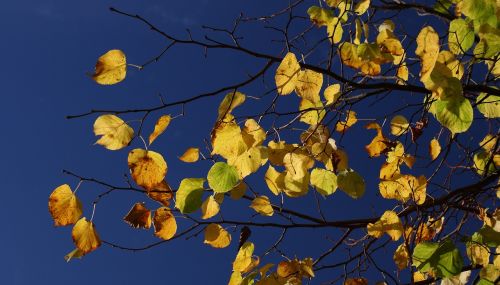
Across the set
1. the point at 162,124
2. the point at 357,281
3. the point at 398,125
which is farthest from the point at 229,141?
the point at 357,281

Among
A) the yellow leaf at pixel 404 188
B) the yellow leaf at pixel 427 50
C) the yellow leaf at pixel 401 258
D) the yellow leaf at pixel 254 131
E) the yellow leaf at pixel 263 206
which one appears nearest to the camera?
the yellow leaf at pixel 427 50

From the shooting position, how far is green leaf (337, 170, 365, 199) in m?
1.76

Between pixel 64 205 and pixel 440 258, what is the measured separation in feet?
4.15

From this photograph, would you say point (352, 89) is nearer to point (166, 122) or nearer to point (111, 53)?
point (166, 122)

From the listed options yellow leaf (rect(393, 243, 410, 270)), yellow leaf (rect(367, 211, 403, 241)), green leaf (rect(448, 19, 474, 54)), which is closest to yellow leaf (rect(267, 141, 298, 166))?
yellow leaf (rect(367, 211, 403, 241))

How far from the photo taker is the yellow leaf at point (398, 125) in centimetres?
229

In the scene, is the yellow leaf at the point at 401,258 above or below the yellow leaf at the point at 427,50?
below

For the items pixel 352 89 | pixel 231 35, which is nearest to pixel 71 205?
pixel 231 35

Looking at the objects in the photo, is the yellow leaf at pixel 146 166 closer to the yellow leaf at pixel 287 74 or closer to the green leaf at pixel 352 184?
the yellow leaf at pixel 287 74

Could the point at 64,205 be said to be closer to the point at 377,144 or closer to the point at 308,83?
the point at 308,83

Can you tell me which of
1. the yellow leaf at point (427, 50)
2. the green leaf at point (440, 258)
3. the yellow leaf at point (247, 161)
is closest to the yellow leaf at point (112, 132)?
the yellow leaf at point (247, 161)

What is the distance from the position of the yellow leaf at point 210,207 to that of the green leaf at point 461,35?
0.96 metres

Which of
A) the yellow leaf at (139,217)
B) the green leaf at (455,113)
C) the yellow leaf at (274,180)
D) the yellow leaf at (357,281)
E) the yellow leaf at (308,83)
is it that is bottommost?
the yellow leaf at (357,281)

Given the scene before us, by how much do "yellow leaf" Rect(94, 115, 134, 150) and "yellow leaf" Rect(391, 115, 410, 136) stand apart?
1.25m
